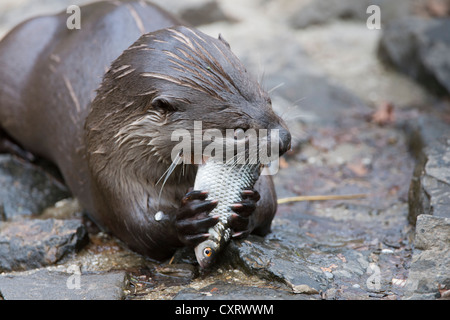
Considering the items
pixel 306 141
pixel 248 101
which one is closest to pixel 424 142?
pixel 306 141

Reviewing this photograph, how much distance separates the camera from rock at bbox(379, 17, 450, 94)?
17.7 ft

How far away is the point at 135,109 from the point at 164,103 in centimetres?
20

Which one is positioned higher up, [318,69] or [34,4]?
[34,4]

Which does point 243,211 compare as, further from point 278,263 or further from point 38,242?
point 38,242

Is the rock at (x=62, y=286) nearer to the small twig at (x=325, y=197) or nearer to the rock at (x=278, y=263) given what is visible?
the rock at (x=278, y=263)

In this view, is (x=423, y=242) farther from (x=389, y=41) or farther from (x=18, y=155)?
(x=389, y=41)

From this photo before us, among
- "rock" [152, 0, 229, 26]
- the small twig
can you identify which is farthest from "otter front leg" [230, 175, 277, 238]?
"rock" [152, 0, 229, 26]

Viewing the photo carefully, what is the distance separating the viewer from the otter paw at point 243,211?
8.89 feet

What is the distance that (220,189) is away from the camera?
2.66m

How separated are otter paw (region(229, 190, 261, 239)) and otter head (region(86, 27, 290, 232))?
0.29 metres

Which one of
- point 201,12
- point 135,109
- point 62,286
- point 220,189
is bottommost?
point 62,286

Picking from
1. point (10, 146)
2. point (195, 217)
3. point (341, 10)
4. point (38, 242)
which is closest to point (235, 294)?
point (195, 217)

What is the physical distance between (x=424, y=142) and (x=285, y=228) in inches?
55.9

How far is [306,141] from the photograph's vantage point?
4.70 m
